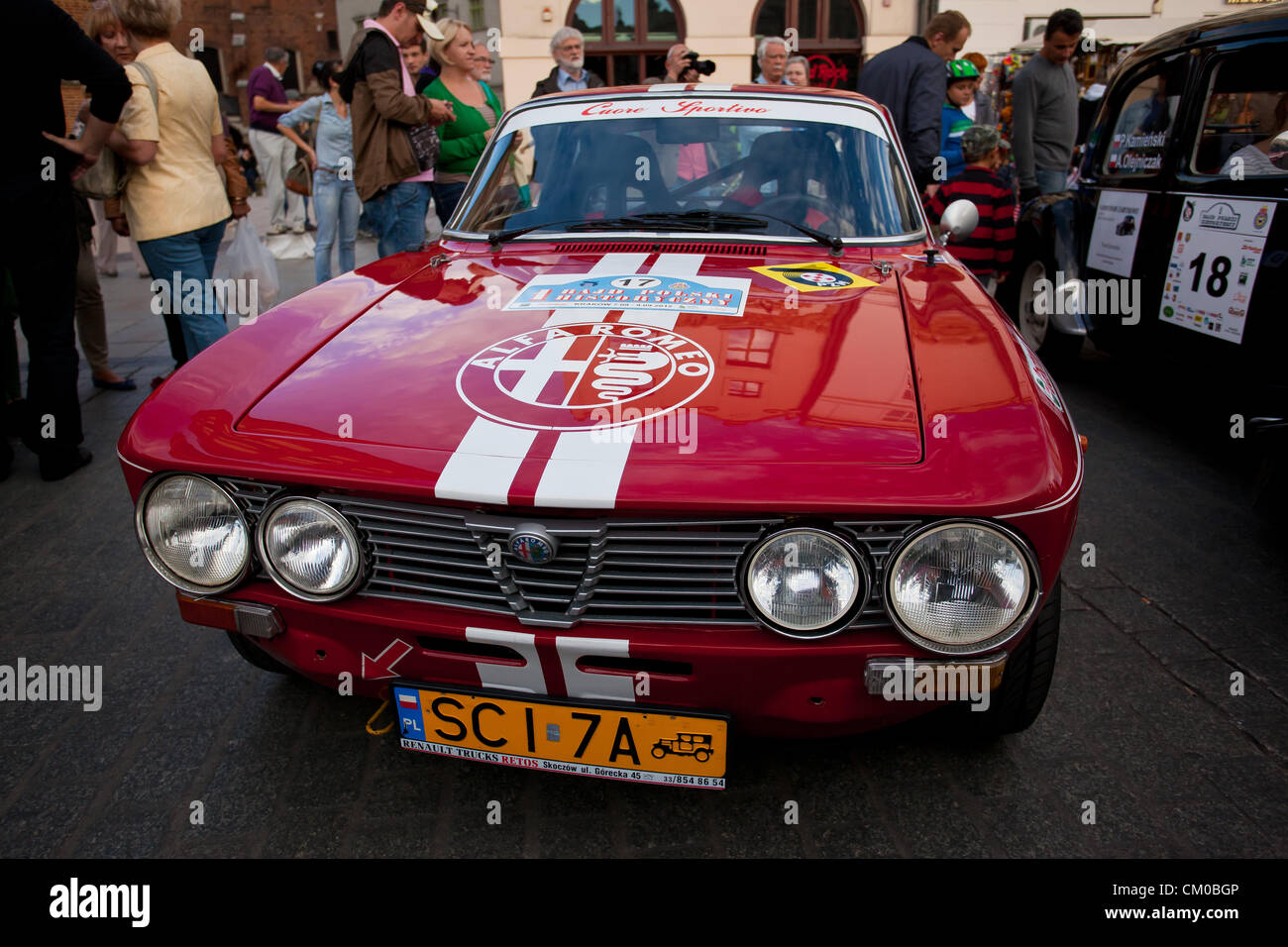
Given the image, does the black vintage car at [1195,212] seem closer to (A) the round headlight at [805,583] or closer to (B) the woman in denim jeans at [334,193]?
(A) the round headlight at [805,583]

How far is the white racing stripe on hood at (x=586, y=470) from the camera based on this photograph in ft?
5.25

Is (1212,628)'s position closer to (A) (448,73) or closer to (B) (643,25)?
(A) (448,73)

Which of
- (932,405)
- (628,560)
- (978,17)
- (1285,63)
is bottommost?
(628,560)

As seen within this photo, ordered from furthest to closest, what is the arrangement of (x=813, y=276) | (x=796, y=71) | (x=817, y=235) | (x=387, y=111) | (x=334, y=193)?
(x=796, y=71)
(x=334, y=193)
(x=387, y=111)
(x=817, y=235)
(x=813, y=276)

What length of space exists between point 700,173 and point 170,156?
2800mm

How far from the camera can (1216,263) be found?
3898 millimetres

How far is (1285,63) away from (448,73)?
438cm

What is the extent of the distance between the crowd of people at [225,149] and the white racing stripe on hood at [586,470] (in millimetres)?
1759

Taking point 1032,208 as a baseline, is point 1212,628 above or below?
below

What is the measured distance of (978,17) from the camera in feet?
52.9

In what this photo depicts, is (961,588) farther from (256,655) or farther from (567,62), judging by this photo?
(567,62)

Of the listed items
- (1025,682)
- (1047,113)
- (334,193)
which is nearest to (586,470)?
(1025,682)

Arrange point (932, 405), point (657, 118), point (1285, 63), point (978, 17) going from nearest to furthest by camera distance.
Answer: point (932, 405) < point (657, 118) < point (1285, 63) < point (978, 17)
